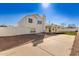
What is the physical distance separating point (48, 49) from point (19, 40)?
270mm

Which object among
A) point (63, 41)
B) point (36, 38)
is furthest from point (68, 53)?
point (36, 38)

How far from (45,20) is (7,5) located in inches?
14.1

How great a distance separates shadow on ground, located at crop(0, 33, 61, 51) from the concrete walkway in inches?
1.4

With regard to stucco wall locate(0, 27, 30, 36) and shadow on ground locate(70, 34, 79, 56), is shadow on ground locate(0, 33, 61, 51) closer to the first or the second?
stucco wall locate(0, 27, 30, 36)

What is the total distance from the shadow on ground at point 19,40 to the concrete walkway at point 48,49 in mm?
36

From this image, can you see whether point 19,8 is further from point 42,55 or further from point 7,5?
point 42,55

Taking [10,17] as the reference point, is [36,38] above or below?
below

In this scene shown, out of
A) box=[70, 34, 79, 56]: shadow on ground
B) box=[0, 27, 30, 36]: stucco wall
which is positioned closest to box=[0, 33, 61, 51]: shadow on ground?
box=[0, 27, 30, 36]: stucco wall

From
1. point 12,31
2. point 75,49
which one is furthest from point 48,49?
point 12,31

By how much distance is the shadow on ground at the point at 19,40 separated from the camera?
3.03m

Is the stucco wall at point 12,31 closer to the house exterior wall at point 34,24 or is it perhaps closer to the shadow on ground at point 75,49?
the house exterior wall at point 34,24

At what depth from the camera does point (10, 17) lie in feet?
9.95

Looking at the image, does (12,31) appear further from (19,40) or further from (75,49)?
(75,49)

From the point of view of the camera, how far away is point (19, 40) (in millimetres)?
3068
